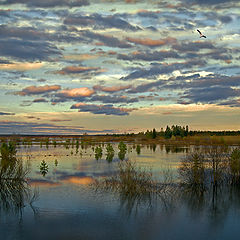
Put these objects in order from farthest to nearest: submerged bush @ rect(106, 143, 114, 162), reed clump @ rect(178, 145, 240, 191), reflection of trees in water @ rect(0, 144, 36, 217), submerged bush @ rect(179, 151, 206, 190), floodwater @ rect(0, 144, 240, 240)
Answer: submerged bush @ rect(106, 143, 114, 162)
reed clump @ rect(178, 145, 240, 191)
submerged bush @ rect(179, 151, 206, 190)
reflection of trees in water @ rect(0, 144, 36, 217)
floodwater @ rect(0, 144, 240, 240)

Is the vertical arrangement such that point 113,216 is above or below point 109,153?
below

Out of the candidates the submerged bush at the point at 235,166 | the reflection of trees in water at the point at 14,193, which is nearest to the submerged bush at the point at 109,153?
the reflection of trees in water at the point at 14,193

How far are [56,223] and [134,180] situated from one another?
809 cm

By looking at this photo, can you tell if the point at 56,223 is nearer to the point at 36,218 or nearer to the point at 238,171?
the point at 36,218

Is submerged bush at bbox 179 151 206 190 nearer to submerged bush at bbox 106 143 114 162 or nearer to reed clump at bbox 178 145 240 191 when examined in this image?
reed clump at bbox 178 145 240 191

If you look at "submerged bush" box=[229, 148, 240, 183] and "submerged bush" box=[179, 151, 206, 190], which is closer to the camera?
"submerged bush" box=[179, 151, 206, 190]

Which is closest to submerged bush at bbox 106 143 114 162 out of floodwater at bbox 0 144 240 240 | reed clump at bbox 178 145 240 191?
reed clump at bbox 178 145 240 191

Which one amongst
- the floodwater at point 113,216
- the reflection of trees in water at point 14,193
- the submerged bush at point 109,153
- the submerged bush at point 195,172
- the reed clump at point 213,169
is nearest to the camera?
the floodwater at point 113,216

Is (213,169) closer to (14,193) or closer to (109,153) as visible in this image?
(14,193)

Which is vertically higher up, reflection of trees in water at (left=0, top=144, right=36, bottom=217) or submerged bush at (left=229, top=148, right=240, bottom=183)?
submerged bush at (left=229, top=148, right=240, bottom=183)

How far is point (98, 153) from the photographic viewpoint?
5759cm

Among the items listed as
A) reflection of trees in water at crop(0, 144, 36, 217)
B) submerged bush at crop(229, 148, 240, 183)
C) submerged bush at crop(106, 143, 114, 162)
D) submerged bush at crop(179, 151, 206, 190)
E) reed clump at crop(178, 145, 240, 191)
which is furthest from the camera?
submerged bush at crop(106, 143, 114, 162)

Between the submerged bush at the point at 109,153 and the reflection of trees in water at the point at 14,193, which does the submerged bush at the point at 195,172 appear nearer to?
the reflection of trees in water at the point at 14,193

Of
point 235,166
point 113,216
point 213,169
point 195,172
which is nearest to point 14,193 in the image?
point 113,216
